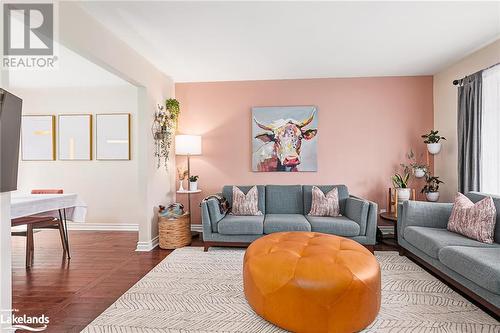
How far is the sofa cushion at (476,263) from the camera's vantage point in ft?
6.48

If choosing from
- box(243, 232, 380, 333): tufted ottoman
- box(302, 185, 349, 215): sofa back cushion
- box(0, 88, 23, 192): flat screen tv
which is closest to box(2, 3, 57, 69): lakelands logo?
box(0, 88, 23, 192): flat screen tv

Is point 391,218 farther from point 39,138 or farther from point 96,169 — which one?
point 39,138

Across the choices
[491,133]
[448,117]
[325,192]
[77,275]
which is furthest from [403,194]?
[77,275]

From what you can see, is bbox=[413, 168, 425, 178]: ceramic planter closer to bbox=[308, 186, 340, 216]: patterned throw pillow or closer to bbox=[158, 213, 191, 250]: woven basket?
bbox=[308, 186, 340, 216]: patterned throw pillow

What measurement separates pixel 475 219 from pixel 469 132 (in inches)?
53.6

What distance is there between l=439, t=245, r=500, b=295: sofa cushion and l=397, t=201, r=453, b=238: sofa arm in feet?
2.26

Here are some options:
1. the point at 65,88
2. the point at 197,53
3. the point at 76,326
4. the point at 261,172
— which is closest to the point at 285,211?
the point at 261,172

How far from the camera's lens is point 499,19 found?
8.86 feet

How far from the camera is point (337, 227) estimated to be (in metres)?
3.43

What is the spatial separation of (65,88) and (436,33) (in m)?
5.87

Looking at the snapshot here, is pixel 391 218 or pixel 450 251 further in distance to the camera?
pixel 391 218

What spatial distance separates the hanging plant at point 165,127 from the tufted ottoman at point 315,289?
2.62 metres

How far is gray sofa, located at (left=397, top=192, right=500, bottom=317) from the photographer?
2.04 meters

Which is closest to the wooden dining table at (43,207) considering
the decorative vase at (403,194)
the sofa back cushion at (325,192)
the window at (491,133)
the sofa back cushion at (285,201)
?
the sofa back cushion at (285,201)
